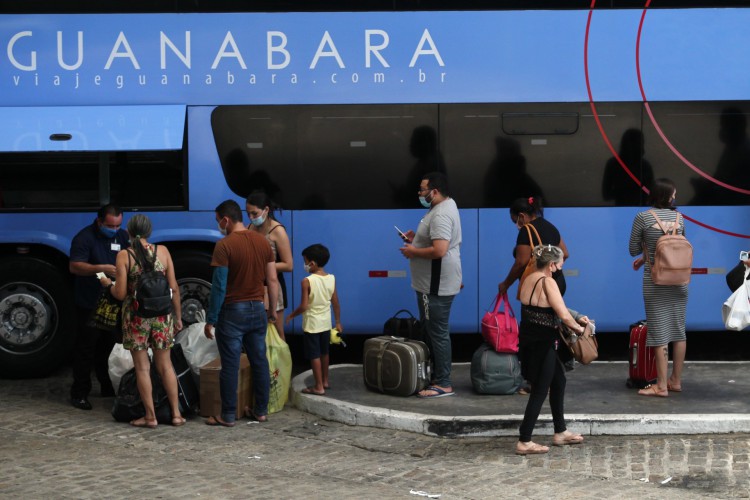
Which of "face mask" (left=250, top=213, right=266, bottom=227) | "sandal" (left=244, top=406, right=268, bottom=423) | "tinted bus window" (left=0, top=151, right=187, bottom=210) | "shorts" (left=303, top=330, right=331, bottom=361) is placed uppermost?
"tinted bus window" (left=0, top=151, right=187, bottom=210)

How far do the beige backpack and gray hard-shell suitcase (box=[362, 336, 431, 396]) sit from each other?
200cm

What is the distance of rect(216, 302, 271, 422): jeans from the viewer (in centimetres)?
882

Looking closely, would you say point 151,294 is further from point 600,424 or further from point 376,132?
point 600,424

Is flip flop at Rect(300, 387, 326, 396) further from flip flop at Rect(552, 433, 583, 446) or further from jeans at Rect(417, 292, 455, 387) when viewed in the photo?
flip flop at Rect(552, 433, 583, 446)

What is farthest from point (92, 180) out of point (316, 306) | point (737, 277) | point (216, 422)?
point (737, 277)

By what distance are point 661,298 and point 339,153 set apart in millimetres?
3469

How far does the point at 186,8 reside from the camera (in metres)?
11.0

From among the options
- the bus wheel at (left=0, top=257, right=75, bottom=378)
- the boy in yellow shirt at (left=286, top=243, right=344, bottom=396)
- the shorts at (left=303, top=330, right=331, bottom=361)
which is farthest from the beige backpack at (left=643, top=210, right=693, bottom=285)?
the bus wheel at (left=0, top=257, right=75, bottom=378)

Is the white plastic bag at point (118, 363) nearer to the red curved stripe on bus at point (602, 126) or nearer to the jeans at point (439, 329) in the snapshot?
the jeans at point (439, 329)

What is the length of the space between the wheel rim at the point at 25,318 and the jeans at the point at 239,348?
8.84 feet

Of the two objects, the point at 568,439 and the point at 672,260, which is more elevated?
the point at 672,260

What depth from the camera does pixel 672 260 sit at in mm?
9211

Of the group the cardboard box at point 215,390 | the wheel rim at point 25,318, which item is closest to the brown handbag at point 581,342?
the cardboard box at point 215,390

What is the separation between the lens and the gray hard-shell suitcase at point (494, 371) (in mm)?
9414
